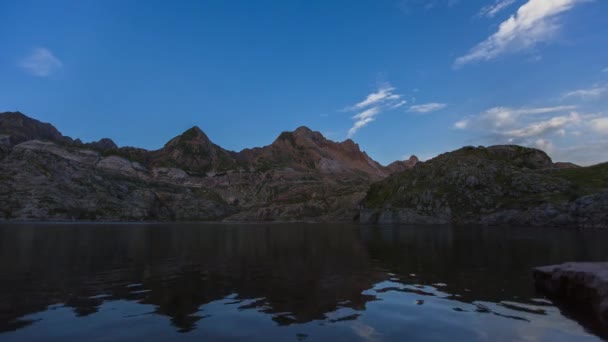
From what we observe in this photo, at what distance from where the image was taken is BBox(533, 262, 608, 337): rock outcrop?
71.9ft

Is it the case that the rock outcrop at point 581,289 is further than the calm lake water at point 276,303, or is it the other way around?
A: the rock outcrop at point 581,289

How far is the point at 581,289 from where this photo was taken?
2603 centimetres

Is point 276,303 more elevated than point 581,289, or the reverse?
point 581,289

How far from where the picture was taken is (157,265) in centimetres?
4694

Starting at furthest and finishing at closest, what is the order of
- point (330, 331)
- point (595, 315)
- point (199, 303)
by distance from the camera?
1. point (199, 303)
2. point (595, 315)
3. point (330, 331)

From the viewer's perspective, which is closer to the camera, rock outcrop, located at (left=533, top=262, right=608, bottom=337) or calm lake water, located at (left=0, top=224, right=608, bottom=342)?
calm lake water, located at (left=0, top=224, right=608, bottom=342)

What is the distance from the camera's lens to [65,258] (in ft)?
173

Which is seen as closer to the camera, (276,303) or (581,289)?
(581,289)

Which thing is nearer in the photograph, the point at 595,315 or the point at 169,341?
the point at 169,341

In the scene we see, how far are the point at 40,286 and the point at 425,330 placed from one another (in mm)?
31060

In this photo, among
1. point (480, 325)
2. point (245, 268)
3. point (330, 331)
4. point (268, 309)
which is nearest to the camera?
point (330, 331)

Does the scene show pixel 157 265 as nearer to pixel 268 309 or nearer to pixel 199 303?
pixel 199 303

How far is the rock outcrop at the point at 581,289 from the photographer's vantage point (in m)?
21.9

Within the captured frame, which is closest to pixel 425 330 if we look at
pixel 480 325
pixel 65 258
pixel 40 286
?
pixel 480 325
